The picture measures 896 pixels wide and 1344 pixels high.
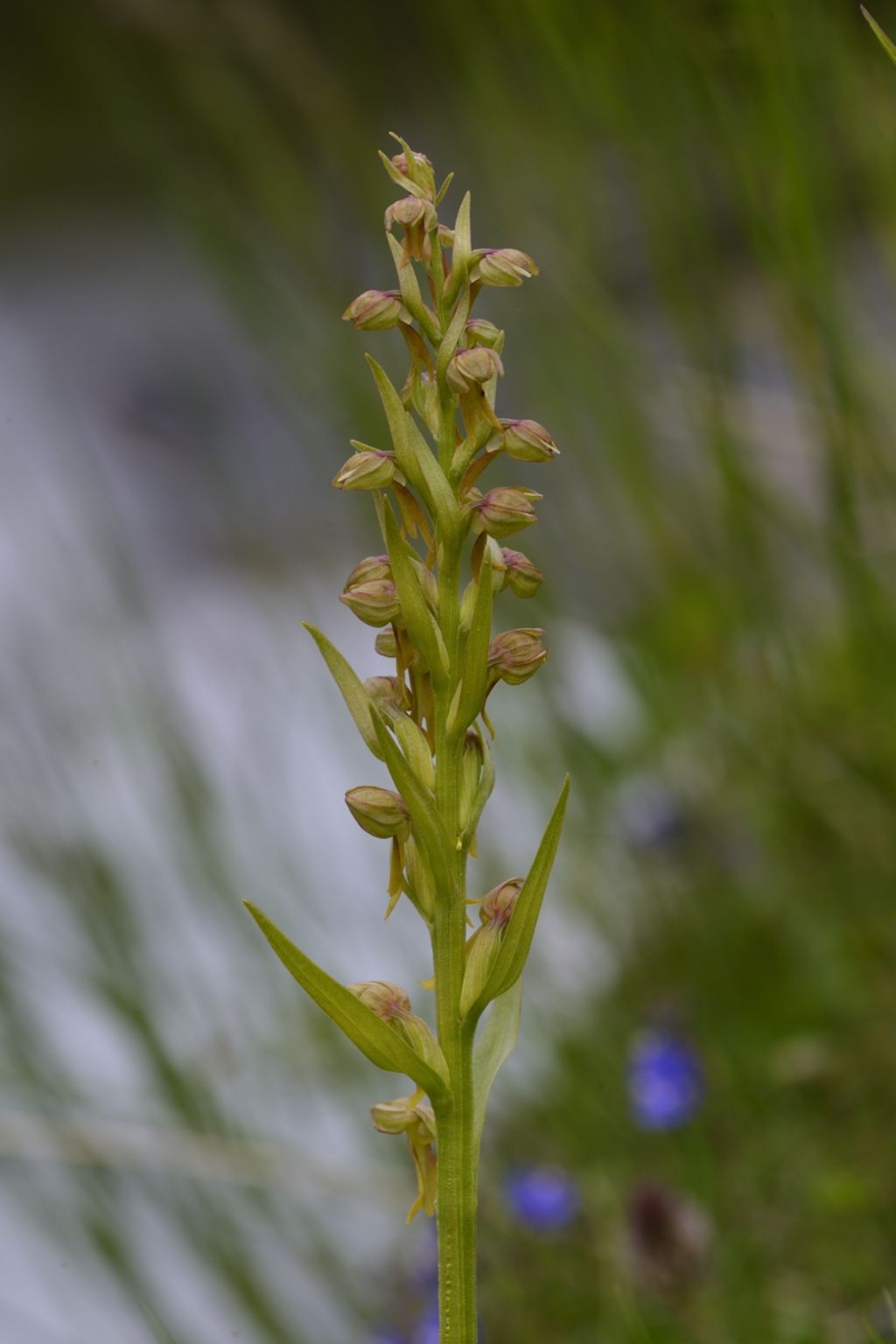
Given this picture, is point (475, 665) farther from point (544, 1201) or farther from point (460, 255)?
point (544, 1201)

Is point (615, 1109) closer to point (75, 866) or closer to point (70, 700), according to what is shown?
point (75, 866)

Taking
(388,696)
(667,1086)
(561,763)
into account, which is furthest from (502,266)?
(561,763)

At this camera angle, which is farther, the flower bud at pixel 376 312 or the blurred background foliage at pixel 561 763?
the blurred background foliage at pixel 561 763

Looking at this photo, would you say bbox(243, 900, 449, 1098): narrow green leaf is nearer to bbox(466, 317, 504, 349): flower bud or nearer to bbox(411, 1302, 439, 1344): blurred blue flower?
bbox(466, 317, 504, 349): flower bud

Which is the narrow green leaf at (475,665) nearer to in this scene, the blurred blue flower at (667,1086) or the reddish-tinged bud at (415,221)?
the reddish-tinged bud at (415,221)

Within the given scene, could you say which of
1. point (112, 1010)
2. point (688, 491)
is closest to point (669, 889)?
point (688, 491)

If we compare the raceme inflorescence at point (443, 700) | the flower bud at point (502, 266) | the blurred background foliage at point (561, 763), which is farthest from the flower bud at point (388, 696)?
the blurred background foliage at point (561, 763)
